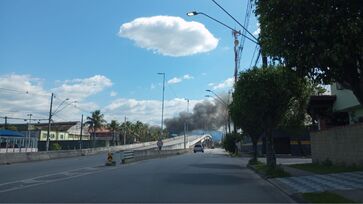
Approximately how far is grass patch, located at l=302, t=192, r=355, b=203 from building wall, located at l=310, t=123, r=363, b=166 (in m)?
10.3

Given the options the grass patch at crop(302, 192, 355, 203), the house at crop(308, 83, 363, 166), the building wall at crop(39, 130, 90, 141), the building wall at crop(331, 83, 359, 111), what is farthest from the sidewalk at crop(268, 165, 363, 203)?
the building wall at crop(39, 130, 90, 141)

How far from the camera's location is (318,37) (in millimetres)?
12430

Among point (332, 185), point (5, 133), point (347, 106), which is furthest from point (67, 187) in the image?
point (5, 133)

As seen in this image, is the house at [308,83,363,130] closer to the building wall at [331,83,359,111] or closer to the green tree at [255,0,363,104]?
the building wall at [331,83,359,111]

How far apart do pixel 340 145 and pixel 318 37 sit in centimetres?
1527

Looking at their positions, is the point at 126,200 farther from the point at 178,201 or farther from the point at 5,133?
the point at 5,133

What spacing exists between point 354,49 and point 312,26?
1193 millimetres

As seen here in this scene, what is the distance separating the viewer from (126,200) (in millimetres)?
13453

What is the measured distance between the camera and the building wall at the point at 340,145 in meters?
23.5

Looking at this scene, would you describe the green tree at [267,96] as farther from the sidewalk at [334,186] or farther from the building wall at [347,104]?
the sidewalk at [334,186]

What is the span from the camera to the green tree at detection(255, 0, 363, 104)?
12.3m

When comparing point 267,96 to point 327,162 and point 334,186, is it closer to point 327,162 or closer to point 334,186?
point 327,162

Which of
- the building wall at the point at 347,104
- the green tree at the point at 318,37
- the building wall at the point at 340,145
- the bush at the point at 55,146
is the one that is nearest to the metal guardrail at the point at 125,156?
the building wall at the point at 340,145

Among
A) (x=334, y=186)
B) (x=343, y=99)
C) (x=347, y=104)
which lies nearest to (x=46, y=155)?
(x=343, y=99)
